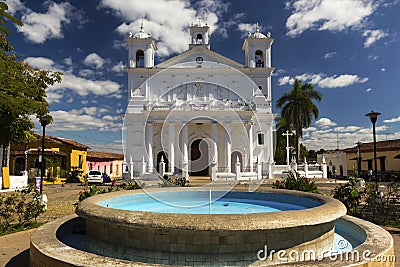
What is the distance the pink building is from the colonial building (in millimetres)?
12096

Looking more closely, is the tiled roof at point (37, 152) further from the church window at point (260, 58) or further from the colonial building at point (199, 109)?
the church window at point (260, 58)

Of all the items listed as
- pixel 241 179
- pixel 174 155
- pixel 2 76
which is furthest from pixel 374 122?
pixel 174 155

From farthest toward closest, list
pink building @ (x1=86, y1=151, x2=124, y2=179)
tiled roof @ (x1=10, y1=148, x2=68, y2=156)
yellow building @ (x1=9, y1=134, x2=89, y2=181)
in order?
pink building @ (x1=86, y1=151, x2=124, y2=179) → yellow building @ (x1=9, y1=134, x2=89, y2=181) → tiled roof @ (x1=10, y1=148, x2=68, y2=156)

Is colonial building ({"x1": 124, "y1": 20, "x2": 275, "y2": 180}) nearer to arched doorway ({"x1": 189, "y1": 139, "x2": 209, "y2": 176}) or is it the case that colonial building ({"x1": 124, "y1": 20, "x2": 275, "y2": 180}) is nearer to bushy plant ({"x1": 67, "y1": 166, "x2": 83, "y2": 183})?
arched doorway ({"x1": 189, "y1": 139, "x2": 209, "y2": 176})

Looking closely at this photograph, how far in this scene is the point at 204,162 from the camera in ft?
88.2

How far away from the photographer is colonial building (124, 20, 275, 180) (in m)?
25.0

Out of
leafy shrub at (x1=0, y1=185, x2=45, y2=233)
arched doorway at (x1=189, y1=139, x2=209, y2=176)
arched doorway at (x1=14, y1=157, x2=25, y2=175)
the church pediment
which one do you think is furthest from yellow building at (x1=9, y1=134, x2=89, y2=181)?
leafy shrub at (x1=0, y1=185, x2=45, y2=233)

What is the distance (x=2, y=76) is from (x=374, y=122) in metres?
13.0

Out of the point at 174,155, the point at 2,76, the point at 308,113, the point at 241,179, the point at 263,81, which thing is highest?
the point at 263,81

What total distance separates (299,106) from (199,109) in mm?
14307

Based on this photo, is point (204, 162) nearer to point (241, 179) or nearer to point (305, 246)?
point (241, 179)

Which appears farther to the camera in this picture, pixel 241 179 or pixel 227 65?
pixel 227 65

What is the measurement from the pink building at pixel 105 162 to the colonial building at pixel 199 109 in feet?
39.7

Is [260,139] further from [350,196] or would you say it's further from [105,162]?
[105,162]
